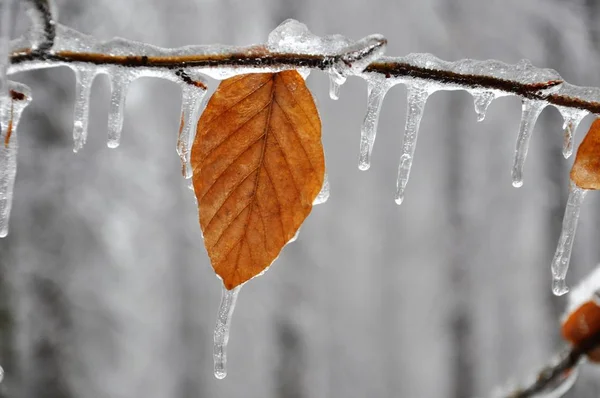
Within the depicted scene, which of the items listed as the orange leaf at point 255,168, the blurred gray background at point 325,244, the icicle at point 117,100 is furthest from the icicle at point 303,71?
the blurred gray background at point 325,244

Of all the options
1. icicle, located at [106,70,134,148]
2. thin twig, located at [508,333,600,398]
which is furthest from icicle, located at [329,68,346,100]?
thin twig, located at [508,333,600,398]

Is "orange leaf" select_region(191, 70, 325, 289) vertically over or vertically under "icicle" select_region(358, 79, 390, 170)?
under

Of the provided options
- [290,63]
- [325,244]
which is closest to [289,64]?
[290,63]

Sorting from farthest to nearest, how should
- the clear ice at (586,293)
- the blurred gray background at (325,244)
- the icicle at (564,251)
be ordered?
the blurred gray background at (325,244)
the icicle at (564,251)
the clear ice at (586,293)

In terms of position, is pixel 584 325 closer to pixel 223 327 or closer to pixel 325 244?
pixel 223 327

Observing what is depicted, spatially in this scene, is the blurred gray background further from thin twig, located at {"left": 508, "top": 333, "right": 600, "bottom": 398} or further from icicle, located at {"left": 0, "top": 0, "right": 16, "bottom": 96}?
icicle, located at {"left": 0, "top": 0, "right": 16, "bottom": 96}

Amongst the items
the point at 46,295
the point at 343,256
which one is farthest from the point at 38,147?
the point at 343,256

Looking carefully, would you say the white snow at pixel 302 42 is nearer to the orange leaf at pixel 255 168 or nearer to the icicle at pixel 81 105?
the orange leaf at pixel 255 168
